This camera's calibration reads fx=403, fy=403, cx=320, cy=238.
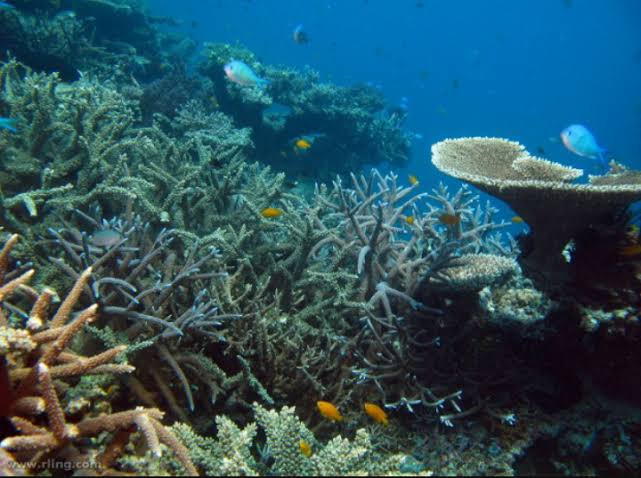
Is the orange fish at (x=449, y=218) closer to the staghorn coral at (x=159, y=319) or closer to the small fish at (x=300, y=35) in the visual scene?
the staghorn coral at (x=159, y=319)

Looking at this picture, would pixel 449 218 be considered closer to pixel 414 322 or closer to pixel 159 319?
pixel 414 322

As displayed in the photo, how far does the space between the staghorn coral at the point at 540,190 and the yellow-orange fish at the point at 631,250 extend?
0.95ft

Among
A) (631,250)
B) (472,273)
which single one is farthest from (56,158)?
(631,250)

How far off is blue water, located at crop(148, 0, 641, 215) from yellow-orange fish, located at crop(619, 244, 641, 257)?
89.5 meters

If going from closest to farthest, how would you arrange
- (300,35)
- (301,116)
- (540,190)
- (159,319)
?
(159,319), (540,190), (300,35), (301,116)

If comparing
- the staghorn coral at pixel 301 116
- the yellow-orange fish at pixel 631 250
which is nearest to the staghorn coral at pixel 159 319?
the yellow-orange fish at pixel 631 250

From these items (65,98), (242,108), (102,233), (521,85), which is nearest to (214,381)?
(102,233)

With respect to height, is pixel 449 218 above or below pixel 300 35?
below

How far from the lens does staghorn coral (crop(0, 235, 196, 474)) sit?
1678 mm

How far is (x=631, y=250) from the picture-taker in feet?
10.0

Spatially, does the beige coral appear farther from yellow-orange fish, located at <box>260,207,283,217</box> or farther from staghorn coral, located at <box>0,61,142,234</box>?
staghorn coral, located at <box>0,61,142,234</box>

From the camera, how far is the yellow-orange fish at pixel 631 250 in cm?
304

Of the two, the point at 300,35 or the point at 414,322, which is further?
the point at 300,35

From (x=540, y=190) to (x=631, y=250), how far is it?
932 millimetres
